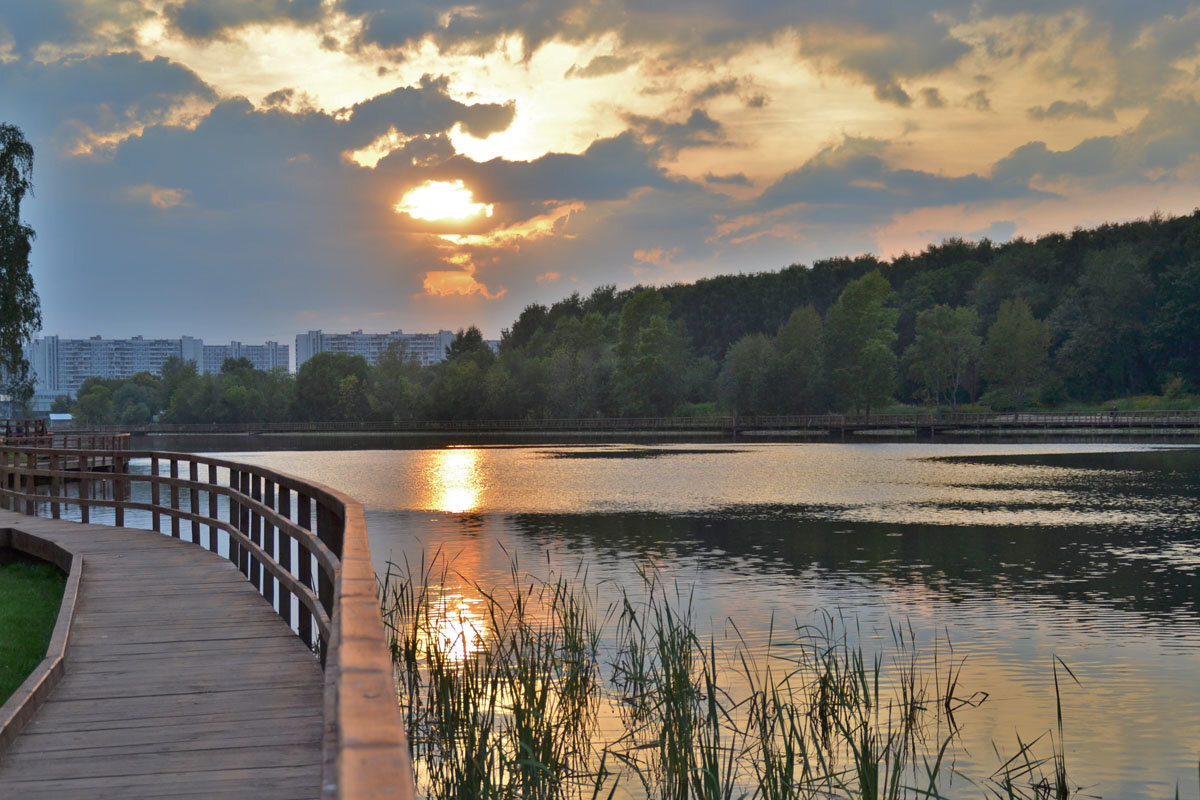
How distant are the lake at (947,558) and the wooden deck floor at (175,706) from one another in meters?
5.66

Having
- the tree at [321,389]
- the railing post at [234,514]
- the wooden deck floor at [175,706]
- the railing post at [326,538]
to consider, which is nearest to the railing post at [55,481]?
the railing post at [234,514]

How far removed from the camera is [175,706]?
20.1 feet

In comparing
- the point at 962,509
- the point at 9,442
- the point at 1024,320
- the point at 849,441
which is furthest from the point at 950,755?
the point at 1024,320

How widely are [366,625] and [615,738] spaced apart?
693cm

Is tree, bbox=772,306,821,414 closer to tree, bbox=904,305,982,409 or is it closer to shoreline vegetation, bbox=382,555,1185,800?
tree, bbox=904,305,982,409

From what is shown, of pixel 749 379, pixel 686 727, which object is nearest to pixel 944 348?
pixel 749 379

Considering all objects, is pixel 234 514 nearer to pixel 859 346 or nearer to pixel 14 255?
pixel 14 255

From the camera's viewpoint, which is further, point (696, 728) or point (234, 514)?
point (234, 514)

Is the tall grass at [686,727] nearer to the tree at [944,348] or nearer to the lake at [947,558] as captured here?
the lake at [947,558]

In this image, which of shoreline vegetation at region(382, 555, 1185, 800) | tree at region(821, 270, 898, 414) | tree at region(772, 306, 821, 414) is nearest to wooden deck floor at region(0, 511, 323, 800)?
shoreline vegetation at region(382, 555, 1185, 800)

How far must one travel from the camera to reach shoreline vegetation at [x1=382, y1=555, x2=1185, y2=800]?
25.5 ft

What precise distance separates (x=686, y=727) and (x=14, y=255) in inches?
1422

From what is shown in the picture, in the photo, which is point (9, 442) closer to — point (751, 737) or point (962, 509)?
point (962, 509)

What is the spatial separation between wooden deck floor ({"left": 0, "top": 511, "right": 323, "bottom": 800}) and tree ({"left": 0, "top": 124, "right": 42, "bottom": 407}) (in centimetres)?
3130
